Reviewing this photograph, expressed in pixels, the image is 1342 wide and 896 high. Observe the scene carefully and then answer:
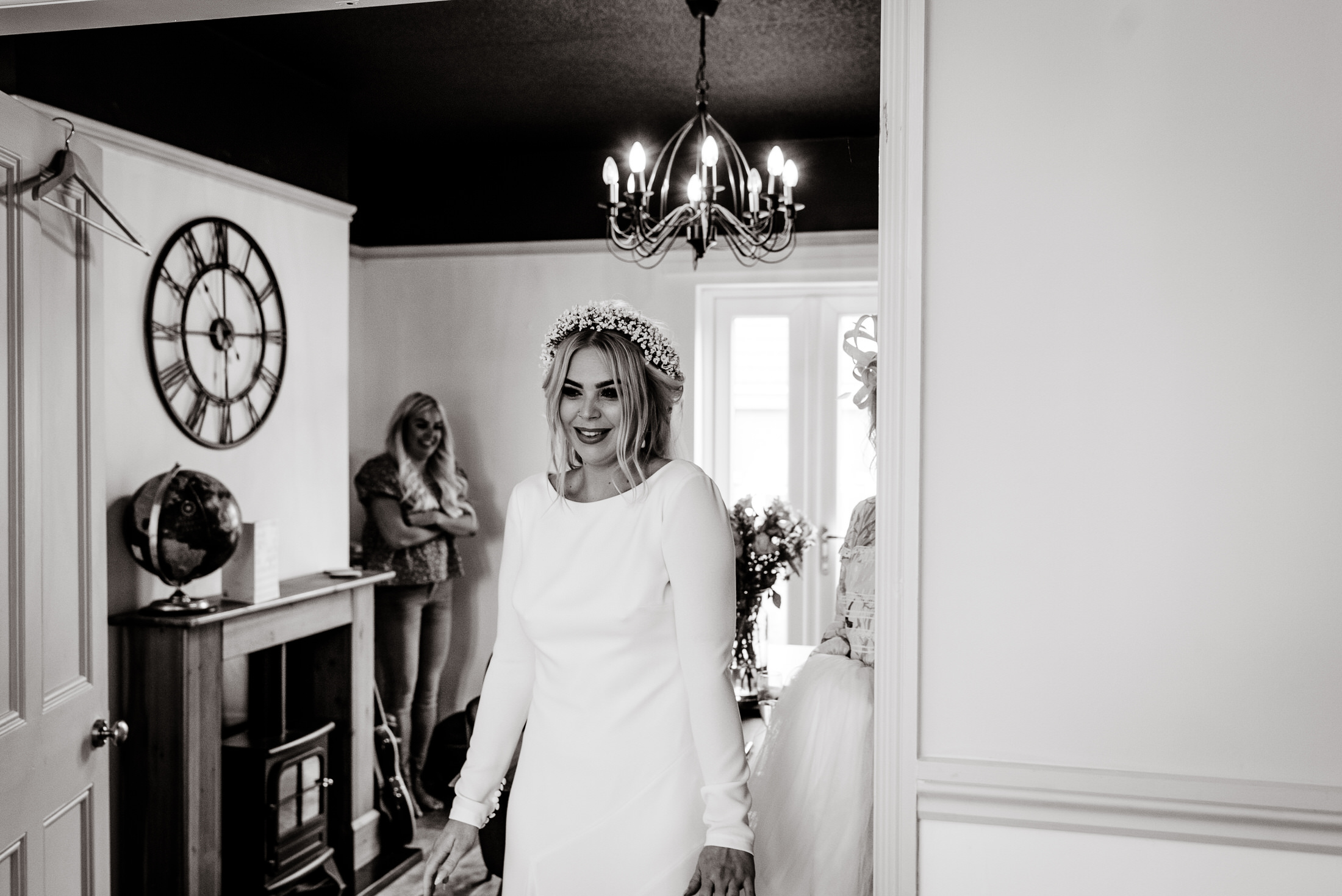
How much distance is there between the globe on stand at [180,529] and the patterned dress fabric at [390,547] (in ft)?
4.79

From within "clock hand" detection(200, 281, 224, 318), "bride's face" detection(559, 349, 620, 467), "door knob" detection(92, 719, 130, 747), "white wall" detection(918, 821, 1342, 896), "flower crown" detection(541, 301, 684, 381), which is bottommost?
"door knob" detection(92, 719, 130, 747)

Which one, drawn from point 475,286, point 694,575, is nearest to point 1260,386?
point 694,575

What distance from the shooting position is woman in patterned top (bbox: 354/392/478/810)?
4.36 meters

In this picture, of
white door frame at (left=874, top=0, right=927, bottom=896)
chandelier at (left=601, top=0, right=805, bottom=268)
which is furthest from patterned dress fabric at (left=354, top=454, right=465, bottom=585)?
white door frame at (left=874, top=0, right=927, bottom=896)

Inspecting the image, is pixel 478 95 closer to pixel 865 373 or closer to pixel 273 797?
pixel 865 373

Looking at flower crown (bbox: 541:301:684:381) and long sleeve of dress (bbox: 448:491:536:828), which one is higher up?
flower crown (bbox: 541:301:684:381)

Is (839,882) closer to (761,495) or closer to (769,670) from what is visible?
(769,670)

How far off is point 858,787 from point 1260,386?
1095mm

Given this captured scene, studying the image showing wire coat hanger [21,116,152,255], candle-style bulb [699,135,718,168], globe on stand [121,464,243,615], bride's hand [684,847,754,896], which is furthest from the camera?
globe on stand [121,464,243,615]

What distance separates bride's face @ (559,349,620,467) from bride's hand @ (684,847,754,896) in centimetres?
64

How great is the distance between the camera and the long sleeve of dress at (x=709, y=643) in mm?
1531

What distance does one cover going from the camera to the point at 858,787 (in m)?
1.98

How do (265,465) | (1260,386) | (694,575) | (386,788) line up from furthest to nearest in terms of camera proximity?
(386,788) < (265,465) < (694,575) < (1260,386)

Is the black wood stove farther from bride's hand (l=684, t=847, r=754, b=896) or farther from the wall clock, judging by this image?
bride's hand (l=684, t=847, r=754, b=896)
